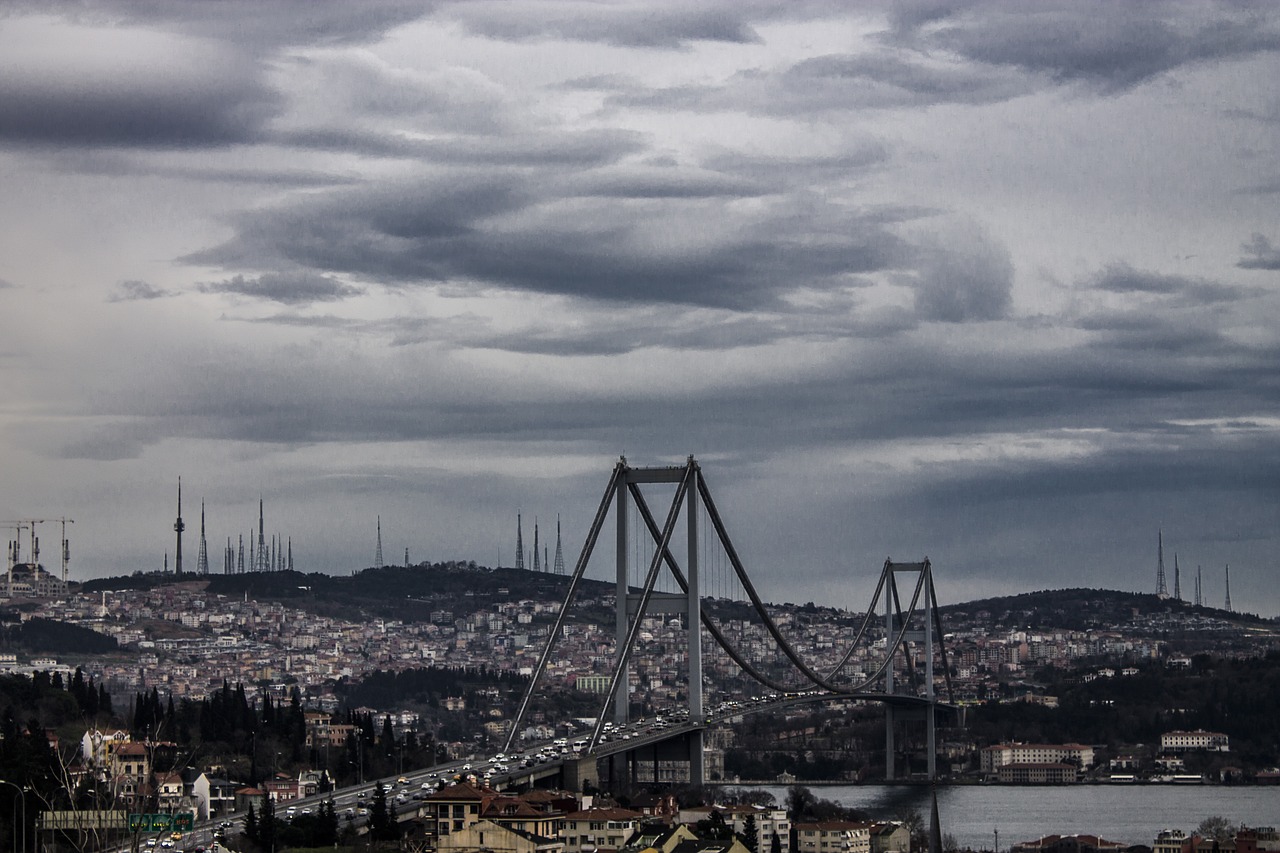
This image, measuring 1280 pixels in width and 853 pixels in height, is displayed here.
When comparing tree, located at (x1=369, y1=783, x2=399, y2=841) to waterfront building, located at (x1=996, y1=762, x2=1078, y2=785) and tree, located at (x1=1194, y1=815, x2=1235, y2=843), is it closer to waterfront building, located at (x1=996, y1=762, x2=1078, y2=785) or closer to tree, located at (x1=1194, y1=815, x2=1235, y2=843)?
tree, located at (x1=1194, y1=815, x2=1235, y2=843)

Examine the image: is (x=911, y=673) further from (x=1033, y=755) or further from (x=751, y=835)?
(x=751, y=835)

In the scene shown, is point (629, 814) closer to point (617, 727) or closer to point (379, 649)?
point (617, 727)

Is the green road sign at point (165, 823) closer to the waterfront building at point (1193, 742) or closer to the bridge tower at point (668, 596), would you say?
the bridge tower at point (668, 596)

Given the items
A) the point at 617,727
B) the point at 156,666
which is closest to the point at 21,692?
the point at 617,727

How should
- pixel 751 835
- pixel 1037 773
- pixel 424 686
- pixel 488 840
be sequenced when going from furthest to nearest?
pixel 424 686
pixel 1037 773
pixel 751 835
pixel 488 840

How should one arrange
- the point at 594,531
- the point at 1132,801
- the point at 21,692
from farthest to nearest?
the point at 1132,801
the point at 21,692
the point at 594,531

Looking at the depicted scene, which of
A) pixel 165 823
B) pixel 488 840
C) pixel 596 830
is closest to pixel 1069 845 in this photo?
pixel 596 830

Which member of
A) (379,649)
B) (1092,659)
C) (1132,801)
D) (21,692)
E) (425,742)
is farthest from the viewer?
(379,649)

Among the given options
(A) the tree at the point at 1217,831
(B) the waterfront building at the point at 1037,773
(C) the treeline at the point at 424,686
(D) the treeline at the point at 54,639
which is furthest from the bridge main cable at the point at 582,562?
(D) the treeline at the point at 54,639
